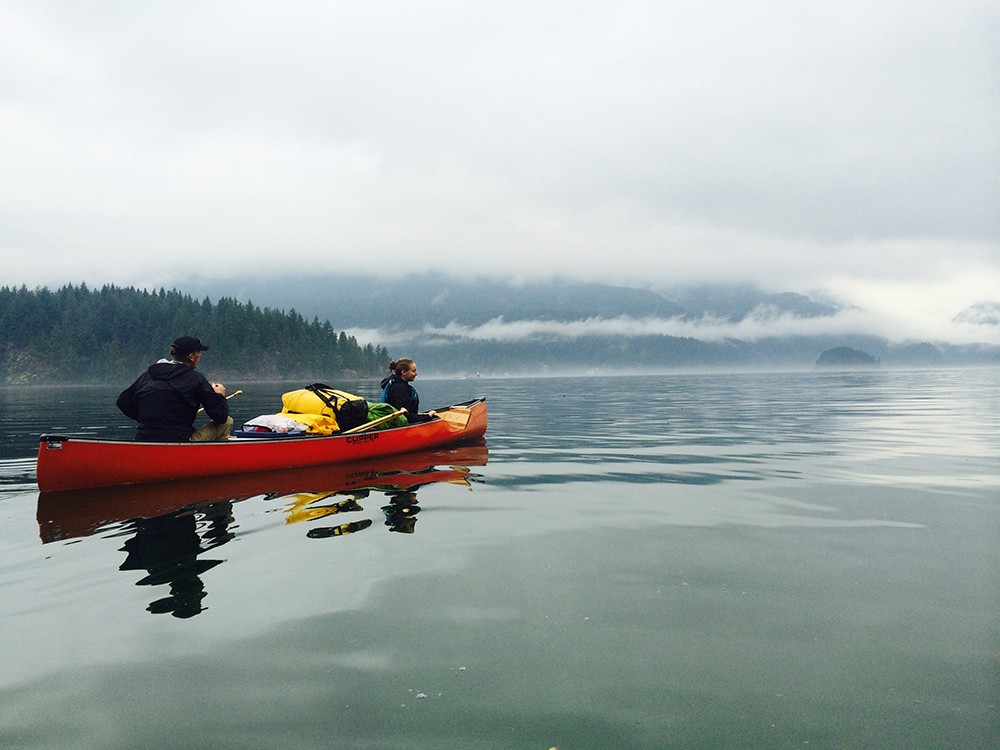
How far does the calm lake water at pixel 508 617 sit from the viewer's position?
3990mm

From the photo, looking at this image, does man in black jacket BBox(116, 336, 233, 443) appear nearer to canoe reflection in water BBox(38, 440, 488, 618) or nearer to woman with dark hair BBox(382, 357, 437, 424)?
canoe reflection in water BBox(38, 440, 488, 618)

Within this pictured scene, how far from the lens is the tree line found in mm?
151125

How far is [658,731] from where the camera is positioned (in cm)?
388

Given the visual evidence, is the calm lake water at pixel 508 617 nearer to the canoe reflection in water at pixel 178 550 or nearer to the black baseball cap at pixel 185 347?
the canoe reflection in water at pixel 178 550

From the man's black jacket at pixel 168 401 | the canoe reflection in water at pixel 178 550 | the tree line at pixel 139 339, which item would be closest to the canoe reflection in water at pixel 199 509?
the canoe reflection in water at pixel 178 550

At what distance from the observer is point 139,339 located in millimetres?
155500

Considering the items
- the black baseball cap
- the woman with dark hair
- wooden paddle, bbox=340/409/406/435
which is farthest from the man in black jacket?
the woman with dark hair

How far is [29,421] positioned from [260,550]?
105 ft

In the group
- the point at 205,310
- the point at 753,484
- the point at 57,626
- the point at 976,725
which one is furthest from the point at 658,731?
the point at 205,310

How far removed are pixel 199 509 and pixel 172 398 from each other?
2970 millimetres

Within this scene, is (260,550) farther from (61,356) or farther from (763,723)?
(61,356)

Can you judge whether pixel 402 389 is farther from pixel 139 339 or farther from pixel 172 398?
pixel 139 339

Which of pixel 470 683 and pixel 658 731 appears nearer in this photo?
pixel 658 731

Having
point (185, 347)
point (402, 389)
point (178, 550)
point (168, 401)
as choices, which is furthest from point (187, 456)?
point (402, 389)
